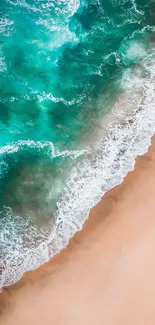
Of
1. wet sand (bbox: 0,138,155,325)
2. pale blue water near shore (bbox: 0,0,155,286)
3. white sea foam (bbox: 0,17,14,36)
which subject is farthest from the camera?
white sea foam (bbox: 0,17,14,36)

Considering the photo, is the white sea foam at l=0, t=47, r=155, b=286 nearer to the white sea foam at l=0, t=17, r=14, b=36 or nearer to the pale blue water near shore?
the pale blue water near shore

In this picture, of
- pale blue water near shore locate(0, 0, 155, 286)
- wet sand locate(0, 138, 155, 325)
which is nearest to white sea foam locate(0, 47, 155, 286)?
pale blue water near shore locate(0, 0, 155, 286)

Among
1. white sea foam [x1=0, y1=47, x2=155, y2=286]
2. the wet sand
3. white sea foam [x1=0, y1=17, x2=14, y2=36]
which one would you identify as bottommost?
the wet sand

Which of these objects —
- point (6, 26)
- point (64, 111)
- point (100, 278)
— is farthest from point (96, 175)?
point (6, 26)

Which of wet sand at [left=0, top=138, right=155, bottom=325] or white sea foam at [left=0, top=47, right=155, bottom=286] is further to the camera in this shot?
white sea foam at [left=0, top=47, right=155, bottom=286]

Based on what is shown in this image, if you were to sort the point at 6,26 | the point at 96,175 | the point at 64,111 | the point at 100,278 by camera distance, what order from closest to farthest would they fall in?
the point at 100,278
the point at 96,175
the point at 64,111
the point at 6,26

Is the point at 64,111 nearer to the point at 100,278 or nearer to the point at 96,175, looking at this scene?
the point at 96,175

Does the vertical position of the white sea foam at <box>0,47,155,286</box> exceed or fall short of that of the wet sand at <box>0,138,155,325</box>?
it exceeds it
